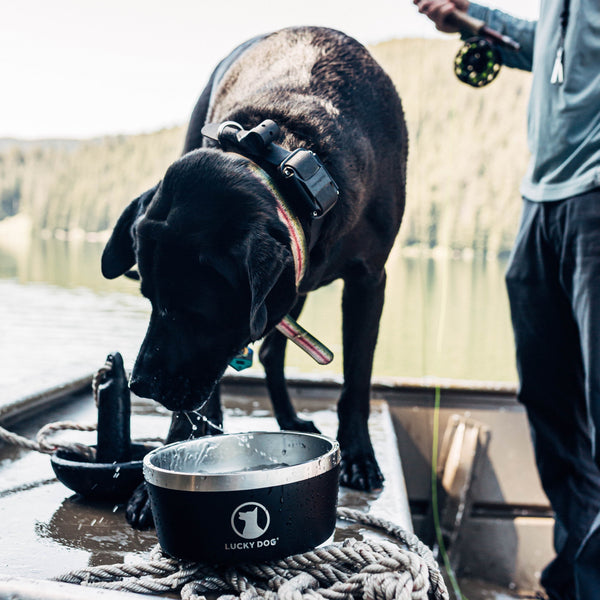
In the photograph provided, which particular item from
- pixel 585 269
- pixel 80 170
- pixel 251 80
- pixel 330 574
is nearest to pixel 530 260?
pixel 585 269

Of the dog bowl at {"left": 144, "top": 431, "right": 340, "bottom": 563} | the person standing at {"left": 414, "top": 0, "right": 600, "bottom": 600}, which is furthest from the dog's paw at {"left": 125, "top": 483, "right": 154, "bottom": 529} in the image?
the person standing at {"left": 414, "top": 0, "right": 600, "bottom": 600}

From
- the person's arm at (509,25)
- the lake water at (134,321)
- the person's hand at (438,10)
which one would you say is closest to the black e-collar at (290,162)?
the lake water at (134,321)

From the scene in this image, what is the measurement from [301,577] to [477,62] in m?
1.92

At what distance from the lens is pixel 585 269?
1.86 metres

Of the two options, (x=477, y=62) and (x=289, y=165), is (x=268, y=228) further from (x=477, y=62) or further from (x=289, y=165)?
(x=477, y=62)

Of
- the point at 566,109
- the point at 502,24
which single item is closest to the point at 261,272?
the point at 566,109

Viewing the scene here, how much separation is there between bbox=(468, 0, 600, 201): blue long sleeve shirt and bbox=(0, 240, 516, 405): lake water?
0.51 m

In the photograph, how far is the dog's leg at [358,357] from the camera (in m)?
1.97

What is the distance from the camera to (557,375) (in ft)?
7.14

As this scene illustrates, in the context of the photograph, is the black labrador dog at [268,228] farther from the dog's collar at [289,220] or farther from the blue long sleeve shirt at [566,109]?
the blue long sleeve shirt at [566,109]

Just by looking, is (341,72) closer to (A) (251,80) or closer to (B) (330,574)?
(A) (251,80)

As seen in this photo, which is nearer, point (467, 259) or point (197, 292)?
point (197, 292)

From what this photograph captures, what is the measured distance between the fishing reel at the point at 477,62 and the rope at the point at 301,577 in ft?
5.86

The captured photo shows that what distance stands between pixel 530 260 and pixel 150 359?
127 cm
